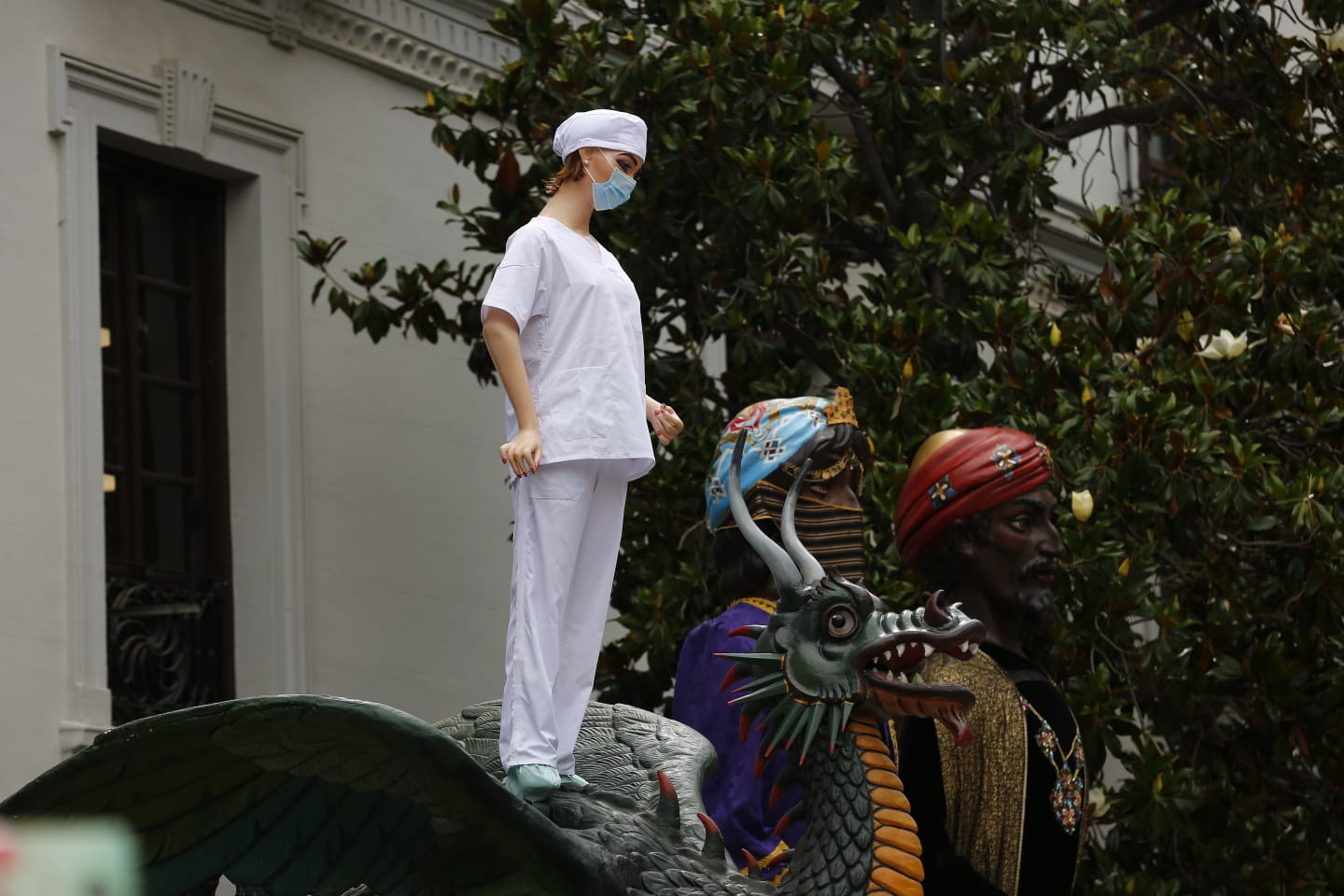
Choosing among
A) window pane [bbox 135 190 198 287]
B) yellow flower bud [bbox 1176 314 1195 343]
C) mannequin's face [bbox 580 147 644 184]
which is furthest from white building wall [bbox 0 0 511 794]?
mannequin's face [bbox 580 147 644 184]

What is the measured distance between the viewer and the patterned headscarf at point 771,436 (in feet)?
20.7

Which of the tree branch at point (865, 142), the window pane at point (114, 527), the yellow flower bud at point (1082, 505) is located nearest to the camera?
the yellow flower bud at point (1082, 505)

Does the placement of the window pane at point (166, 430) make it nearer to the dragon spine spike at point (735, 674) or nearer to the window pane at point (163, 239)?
the window pane at point (163, 239)

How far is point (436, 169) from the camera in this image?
12805mm

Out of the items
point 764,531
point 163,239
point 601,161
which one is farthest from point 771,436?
point 163,239

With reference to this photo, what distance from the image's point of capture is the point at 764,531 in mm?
6301

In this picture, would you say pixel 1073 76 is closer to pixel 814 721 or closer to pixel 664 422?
pixel 664 422

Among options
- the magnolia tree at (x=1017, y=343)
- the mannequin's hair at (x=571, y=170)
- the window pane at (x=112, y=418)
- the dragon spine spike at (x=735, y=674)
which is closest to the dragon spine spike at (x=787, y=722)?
the dragon spine spike at (x=735, y=674)

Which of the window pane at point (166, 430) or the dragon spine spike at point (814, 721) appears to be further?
the window pane at point (166, 430)

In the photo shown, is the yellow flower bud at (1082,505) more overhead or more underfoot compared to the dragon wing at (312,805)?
more overhead

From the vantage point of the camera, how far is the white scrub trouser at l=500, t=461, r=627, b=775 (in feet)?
16.5

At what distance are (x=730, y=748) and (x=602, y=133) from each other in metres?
1.55

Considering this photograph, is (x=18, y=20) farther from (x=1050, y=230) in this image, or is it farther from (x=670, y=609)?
(x=1050, y=230)

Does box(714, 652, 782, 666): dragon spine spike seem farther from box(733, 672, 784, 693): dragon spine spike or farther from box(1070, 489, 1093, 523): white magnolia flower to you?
box(1070, 489, 1093, 523): white magnolia flower
